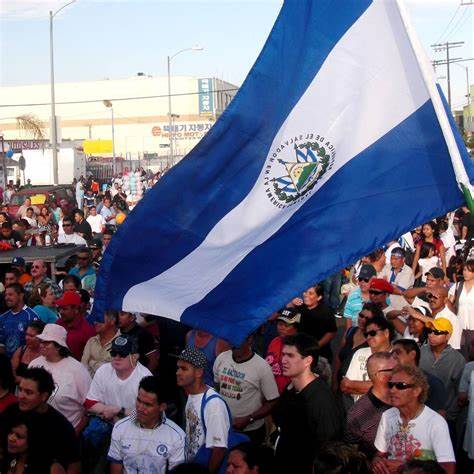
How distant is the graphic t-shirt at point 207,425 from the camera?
5500 mm

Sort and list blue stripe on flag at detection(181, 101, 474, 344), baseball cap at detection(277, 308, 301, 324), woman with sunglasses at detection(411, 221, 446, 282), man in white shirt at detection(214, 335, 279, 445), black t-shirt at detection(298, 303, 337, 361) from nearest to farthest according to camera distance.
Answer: blue stripe on flag at detection(181, 101, 474, 344) → man in white shirt at detection(214, 335, 279, 445) → baseball cap at detection(277, 308, 301, 324) → black t-shirt at detection(298, 303, 337, 361) → woman with sunglasses at detection(411, 221, 446, 282)

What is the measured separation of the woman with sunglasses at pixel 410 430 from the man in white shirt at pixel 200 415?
3.10ft

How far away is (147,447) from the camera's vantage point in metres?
5.43

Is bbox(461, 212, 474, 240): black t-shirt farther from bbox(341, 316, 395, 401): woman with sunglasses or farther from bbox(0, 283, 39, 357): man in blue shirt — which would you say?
bbox(0, 283, 39, 357): man in blue shirt

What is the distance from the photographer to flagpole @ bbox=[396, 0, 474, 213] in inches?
199

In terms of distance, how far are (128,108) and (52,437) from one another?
325 ft

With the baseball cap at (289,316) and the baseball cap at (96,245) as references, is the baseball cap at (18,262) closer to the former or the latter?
the baseball cap at (96,245)

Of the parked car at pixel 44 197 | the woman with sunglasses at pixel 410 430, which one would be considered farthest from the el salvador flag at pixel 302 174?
the parked car at pixel 44 197

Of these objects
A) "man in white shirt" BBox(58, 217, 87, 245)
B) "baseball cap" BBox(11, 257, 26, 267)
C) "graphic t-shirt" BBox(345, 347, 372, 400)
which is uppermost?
"man in white shirt" BBox(58, 217, 87, 245)

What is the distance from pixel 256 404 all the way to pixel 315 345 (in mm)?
1070

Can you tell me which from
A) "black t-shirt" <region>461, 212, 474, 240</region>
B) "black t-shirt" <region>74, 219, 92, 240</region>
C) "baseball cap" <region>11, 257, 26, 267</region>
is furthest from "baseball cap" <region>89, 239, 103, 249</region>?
"black t-shirt" <region>461, 212, 474, 240</region>

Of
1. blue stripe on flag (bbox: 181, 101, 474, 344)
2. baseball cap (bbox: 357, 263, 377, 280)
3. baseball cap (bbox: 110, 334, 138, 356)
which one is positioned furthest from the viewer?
baseball cap (bbox: 357, 263, 377, 280)

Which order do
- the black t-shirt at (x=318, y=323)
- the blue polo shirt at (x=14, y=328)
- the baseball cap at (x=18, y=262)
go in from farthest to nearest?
the baseball cap at (x=18, y=262) → the black t-shirt at (x=318, y=323) → the blue polo shirt at (x=14, y=328)

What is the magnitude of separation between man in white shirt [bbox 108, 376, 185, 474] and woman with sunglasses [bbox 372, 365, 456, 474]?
121 cm
